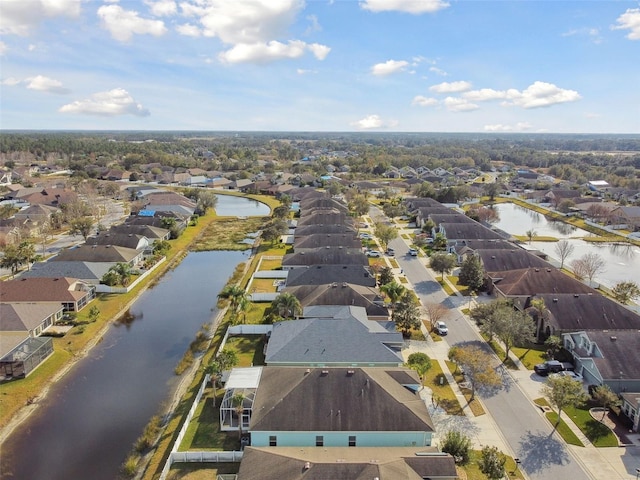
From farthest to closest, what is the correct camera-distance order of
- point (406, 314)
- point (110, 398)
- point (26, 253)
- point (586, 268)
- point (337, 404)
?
point (26, 253) → point (586, 268) → point (406, 314) → point (110, 398) → point (337, 404)

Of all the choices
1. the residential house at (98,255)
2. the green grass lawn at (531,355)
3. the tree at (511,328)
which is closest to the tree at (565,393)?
the tree at (511,328)

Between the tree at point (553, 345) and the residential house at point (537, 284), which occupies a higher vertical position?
the residential house at point (537, 284)

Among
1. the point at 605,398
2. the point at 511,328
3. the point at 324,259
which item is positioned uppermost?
the point at 511,328

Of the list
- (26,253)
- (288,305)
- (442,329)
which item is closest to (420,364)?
(442,329)

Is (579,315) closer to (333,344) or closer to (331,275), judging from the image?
(333,344)

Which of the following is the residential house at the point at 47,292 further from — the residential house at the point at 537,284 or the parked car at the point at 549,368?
the residential house at the point at 537,284
